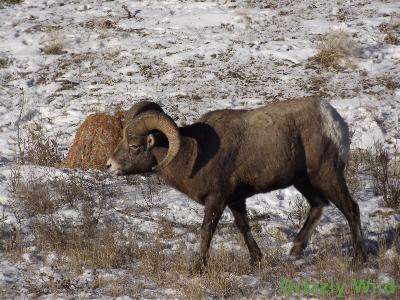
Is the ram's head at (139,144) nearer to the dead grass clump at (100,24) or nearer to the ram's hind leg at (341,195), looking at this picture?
the ram's hind leg at (341,195)

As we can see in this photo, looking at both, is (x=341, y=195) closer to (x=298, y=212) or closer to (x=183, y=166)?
(x=298, y=212)

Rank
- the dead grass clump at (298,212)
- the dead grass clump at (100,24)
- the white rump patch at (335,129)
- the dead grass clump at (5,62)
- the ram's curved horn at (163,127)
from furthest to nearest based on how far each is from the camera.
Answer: the dead grass clump at (100,24)
the dead grass clump at (5,62)
the dead grass clump at (298,212)
the white rump patch at (335,129)
the ram's curved horn at (163,127)

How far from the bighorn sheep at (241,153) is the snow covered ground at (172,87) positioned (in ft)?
2.62

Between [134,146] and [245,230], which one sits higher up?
[134,146]

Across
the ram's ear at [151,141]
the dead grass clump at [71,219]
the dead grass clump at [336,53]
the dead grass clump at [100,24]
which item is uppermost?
the dead grass clump at [100,24]

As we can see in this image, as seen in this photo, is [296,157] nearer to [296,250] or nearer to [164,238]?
[296,250]

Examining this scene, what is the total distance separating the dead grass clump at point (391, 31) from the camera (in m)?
15.3

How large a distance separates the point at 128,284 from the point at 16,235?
2043mm

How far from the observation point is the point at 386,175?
8.78m

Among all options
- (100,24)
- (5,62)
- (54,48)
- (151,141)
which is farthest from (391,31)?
(151,141)

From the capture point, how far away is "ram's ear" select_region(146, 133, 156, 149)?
688 cm

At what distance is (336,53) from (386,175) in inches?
261

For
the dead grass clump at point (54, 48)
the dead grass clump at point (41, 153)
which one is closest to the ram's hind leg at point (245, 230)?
the dead grass clump at point (41, 153)

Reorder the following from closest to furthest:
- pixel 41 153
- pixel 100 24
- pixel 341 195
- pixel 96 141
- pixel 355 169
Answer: pixel 341 195 < pixel 355 169 < pixel 96 141 < pixel 41 153 < pixel 100 24
